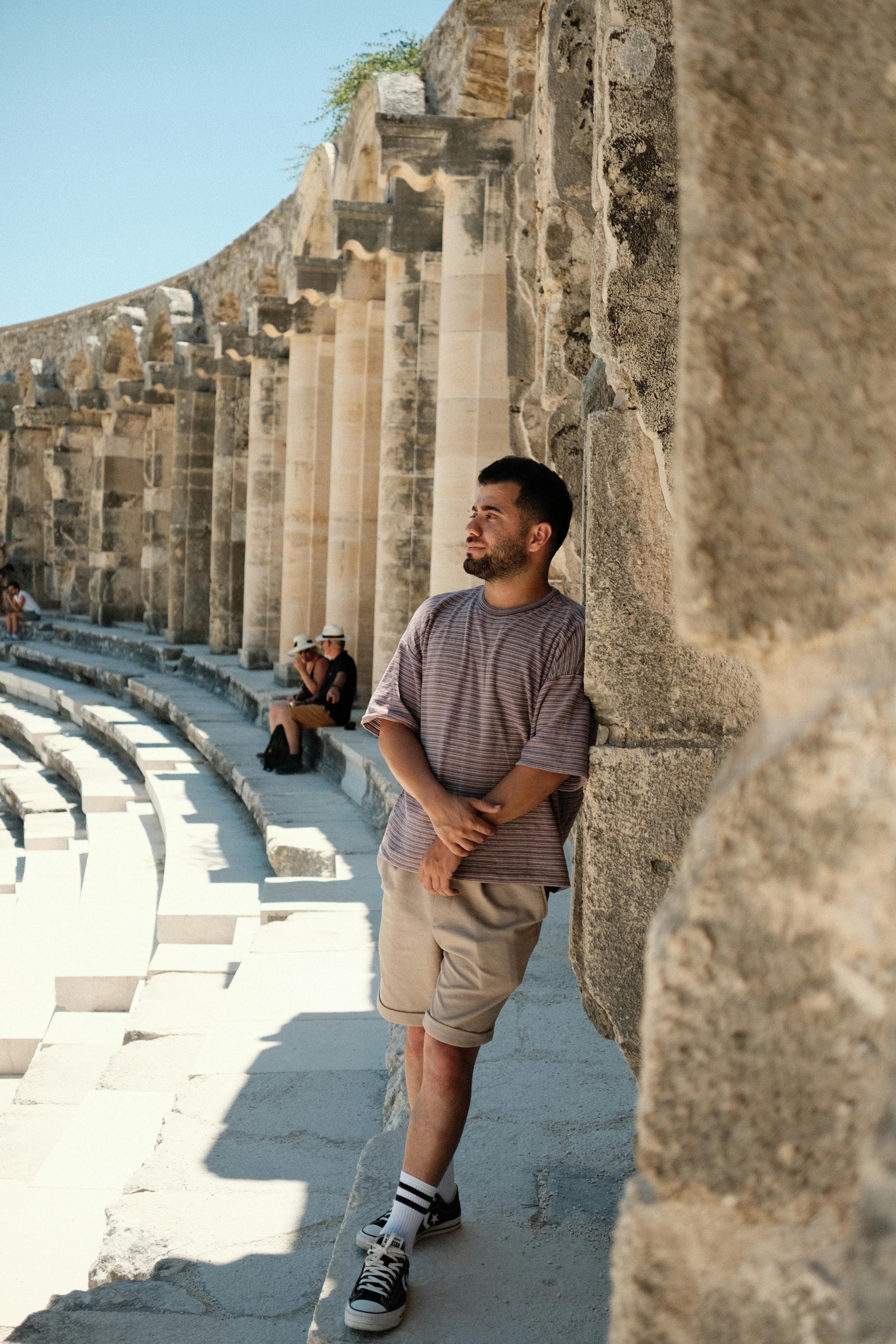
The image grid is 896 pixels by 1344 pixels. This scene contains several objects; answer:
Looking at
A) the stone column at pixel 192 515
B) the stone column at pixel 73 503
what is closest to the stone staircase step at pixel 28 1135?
the stone column at pixel 192 515

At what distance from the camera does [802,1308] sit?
0.88 meters

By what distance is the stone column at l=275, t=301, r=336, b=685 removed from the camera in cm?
1409

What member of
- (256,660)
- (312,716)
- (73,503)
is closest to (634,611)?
(312,716)

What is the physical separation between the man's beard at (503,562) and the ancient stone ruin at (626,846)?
0.55 ft

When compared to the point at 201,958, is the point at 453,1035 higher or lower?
higher

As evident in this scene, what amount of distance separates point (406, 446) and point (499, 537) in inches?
310

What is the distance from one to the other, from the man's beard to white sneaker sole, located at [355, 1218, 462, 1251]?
1.25 meters

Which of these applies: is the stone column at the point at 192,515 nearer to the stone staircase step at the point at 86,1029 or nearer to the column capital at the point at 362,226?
the column capital at the point at 362,226

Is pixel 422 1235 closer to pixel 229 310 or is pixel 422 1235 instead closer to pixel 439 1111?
pixel 439 1111

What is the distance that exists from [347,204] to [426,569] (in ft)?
9.40

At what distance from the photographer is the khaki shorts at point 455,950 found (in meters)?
2.35

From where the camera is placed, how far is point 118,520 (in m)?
23.8

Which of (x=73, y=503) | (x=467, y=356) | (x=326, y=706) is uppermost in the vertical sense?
(x=467, y=356)

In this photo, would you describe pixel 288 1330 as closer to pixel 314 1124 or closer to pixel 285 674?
pixel 314 1124
